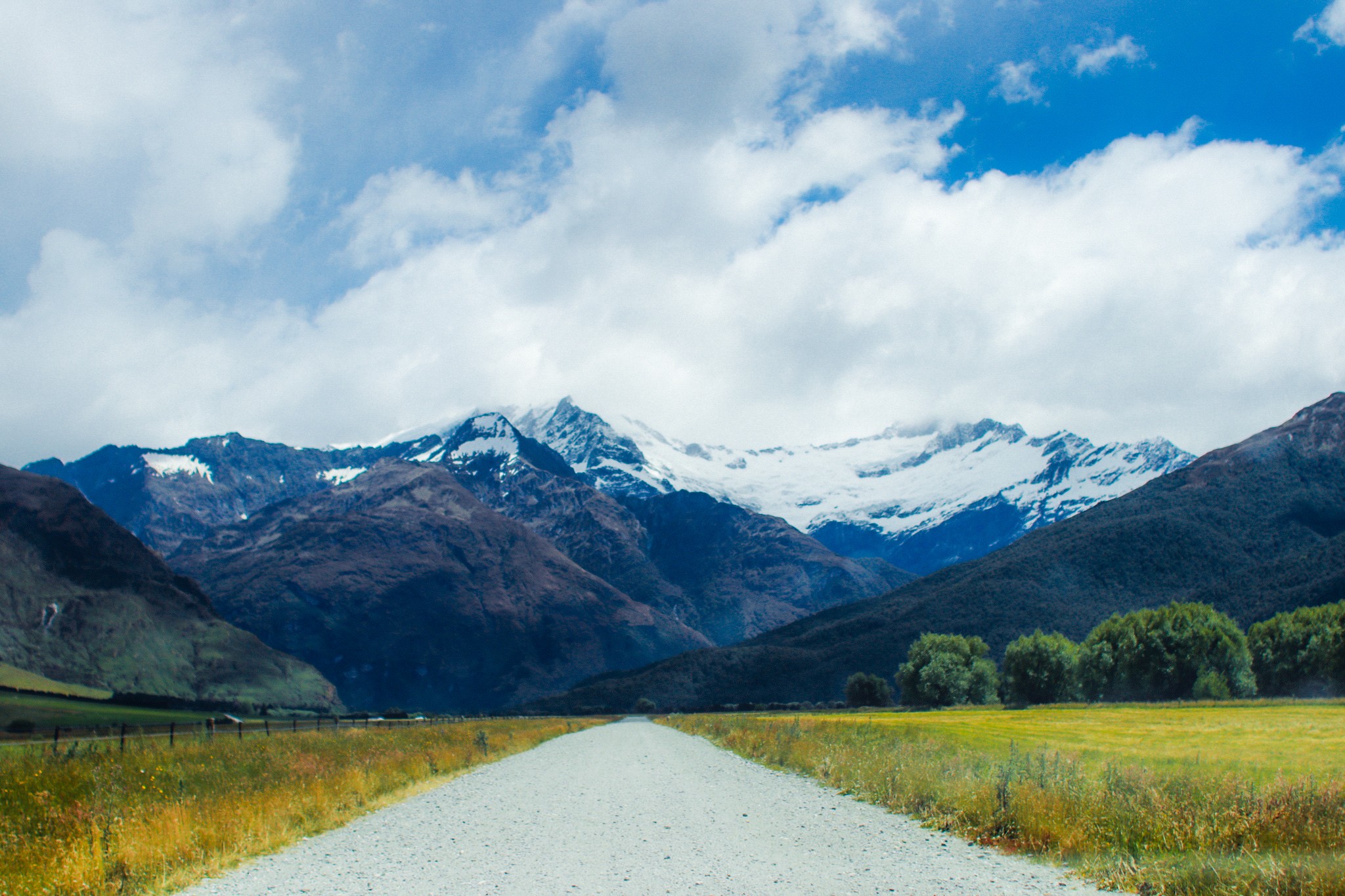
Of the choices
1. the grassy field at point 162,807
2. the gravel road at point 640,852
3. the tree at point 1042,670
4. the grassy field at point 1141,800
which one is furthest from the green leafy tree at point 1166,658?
the grassy field at point 162,807

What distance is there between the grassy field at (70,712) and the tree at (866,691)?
9263 centimetres

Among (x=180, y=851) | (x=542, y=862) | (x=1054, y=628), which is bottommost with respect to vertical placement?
(x=1054, y=628)

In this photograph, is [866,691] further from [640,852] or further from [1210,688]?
[640,852]

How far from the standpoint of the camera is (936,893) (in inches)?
424

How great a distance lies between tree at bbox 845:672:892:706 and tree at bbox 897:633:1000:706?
2402cm

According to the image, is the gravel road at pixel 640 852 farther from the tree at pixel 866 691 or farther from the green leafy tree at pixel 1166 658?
the tree at pixel 866 691

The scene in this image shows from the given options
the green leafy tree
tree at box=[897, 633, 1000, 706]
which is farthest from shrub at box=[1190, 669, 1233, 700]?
tree at box=[897, 633, 1000, 706]

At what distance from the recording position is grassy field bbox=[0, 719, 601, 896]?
11.2 m

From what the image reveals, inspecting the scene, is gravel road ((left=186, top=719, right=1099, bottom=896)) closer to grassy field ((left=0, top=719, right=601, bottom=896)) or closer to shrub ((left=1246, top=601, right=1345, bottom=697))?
grassy field ((left=0, top=719, right=601, bottom=896))

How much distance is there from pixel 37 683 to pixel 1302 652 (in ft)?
631

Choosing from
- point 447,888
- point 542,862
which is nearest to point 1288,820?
point 542,862

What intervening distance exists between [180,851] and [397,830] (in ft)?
14.4

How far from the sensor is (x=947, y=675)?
106 meters

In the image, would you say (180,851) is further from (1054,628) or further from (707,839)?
(1054,628)
